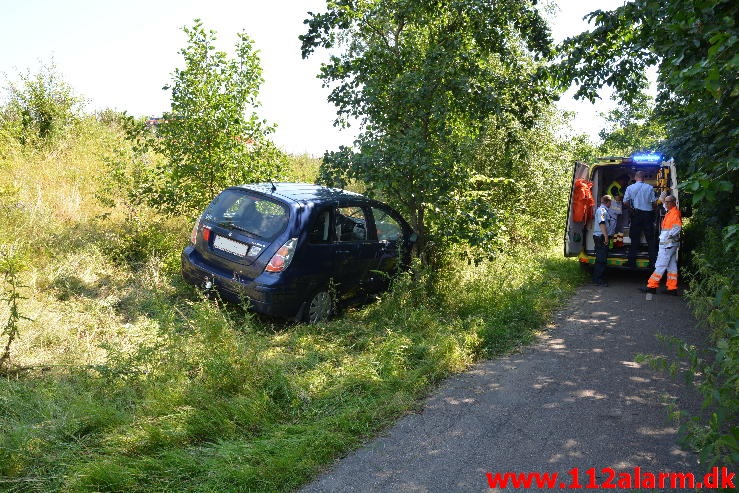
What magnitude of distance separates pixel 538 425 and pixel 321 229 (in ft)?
12.4

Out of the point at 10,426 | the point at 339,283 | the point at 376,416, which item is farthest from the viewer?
the point at 339,283

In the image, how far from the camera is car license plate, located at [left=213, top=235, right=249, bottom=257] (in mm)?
7519

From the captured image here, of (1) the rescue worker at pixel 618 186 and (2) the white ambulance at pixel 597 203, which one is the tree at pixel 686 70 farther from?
(1) the rescue worker at pixel 618 186

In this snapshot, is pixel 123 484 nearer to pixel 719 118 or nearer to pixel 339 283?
pixel 339 283

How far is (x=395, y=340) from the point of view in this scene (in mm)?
6562

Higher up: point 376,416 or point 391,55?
point 391,55

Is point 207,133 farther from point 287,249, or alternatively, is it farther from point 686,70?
point 686,70

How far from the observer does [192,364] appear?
573 cm

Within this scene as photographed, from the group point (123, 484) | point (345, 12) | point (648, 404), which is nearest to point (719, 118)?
point (648, 404)

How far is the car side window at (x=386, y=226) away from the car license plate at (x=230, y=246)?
82.5 inches

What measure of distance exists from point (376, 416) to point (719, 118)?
5.02 m

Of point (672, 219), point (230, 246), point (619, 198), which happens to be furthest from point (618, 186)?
point (230, 246)

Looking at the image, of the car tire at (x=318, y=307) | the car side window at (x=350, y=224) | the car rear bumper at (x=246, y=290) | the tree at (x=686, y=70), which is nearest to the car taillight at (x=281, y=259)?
the car rear bumper at (x=246, y=290)

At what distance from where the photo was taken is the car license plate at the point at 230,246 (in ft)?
24.7
